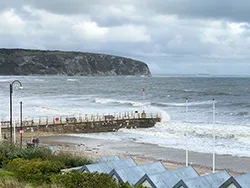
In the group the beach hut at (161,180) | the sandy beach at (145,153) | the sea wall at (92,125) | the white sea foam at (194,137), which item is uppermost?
the beach hut at (161,180)

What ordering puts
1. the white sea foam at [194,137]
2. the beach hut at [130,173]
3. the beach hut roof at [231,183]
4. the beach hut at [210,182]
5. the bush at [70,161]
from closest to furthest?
1. the beach hut at [210,182]
2. the beach hut roof at [231,183]
3. the beach hut at [130,173]
4. the bush at [70,161]
5. the white sea foam at [194,137]

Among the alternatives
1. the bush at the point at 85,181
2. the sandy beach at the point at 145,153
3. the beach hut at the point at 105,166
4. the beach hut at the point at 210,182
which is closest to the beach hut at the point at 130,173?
the beach hut at the point at 105,166

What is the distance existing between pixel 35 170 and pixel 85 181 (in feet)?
9.63

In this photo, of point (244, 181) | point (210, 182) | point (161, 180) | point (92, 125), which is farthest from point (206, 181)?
point (92, 125)

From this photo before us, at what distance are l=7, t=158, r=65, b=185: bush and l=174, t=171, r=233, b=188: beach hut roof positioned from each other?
455cm

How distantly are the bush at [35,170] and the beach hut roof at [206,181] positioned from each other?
4554 millimetres

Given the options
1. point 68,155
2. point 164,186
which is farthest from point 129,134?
point 164,186

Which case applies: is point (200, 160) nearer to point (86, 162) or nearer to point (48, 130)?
point (86, 162)

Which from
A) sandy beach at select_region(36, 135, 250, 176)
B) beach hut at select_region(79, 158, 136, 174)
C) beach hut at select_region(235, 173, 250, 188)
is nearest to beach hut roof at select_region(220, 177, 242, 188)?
beach hut at select_region(235, 173, 250, 188)

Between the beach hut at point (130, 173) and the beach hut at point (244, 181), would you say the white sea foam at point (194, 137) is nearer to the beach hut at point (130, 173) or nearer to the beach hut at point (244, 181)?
the beach hut at point (130, 173)

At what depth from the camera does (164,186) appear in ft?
41.4

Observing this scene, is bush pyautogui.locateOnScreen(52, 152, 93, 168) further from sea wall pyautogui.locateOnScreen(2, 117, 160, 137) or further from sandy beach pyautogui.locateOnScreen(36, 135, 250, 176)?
sea wall pyautogui.locateOnScreen(2, 117, 160, 137)

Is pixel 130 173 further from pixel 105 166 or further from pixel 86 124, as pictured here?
pixel 86 124

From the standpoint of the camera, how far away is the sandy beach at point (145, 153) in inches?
1048
